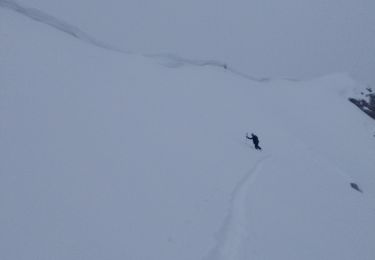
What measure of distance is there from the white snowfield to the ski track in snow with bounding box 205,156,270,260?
0.04 metres

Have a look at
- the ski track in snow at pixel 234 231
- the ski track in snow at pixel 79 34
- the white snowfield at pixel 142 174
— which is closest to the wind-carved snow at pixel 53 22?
the ski track in snow at pixel 79 34

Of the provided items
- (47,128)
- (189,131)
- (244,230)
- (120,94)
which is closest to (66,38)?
(120,94)

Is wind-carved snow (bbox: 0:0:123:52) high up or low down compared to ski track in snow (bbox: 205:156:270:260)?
up

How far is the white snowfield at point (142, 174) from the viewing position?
6773mm

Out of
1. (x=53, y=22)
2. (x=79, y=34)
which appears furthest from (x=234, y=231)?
(x=53, y=22)

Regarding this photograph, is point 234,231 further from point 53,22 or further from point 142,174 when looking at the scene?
point 53,22

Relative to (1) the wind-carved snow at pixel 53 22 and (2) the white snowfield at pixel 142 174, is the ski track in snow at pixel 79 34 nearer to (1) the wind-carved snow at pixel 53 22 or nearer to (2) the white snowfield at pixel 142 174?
(1) the wind-carved snow at pixel 53 22

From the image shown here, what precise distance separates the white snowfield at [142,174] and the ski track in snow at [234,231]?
0.04 m

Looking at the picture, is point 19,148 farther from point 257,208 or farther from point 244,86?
point 244,86

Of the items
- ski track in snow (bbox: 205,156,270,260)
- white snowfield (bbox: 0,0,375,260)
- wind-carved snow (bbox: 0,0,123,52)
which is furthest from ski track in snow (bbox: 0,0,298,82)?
ski track in snow (bbox: 205,156,270,260)

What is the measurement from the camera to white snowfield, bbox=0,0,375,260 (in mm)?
6773

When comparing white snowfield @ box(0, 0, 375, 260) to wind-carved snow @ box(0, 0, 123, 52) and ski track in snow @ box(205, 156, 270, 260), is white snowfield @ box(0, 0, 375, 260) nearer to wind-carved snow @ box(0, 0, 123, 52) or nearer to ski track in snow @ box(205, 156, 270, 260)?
ski track in snow @ box(205, 156, 270, 260)

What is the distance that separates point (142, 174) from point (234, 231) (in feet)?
8.56

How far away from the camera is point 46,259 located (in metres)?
5.64
